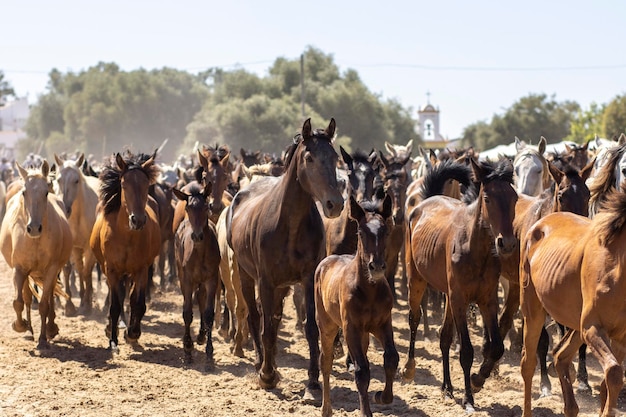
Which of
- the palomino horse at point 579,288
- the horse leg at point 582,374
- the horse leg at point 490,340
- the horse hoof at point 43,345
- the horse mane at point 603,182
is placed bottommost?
the horse hoof at point 43,345

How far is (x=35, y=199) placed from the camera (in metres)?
10.8

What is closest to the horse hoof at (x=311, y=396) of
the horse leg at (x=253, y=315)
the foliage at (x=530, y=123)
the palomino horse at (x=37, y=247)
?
the horse leg at (x=253, y=315)

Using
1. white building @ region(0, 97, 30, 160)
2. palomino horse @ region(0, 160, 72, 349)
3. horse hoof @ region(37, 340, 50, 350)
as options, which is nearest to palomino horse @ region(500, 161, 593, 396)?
horse hoof @ region(37, 340, 50, 350)

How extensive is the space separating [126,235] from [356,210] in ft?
15.7

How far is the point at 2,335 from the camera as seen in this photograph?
38.1 feet

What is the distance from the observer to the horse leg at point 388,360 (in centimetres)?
691

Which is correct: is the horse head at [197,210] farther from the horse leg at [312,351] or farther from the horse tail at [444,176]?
the horse tail at [444,176]

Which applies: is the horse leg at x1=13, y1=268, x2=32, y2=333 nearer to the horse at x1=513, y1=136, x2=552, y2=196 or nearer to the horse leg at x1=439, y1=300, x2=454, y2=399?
the horse leg at x1=439, y1=300, x2=454, y2=399

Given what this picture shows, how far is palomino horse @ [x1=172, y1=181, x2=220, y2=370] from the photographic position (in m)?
10.0

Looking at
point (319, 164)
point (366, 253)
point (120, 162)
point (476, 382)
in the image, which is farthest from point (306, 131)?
point (120, 162)

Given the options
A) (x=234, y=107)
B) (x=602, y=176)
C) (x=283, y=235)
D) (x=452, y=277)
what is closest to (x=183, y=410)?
(x=283, y=235)

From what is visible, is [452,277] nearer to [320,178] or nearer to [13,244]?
[320,178]

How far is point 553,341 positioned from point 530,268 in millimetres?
4320

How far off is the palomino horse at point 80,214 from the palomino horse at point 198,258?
133 inches
